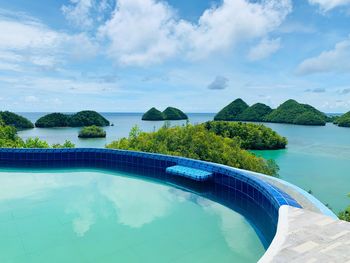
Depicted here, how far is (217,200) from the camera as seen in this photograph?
4961 mm

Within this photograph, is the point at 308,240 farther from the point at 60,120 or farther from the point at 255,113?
the point at 255,113

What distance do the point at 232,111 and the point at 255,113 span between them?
735 centimetres

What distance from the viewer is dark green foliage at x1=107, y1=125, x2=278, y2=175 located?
36.4 ft

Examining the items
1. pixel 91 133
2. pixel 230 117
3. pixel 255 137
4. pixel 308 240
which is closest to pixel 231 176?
pixel 308 240

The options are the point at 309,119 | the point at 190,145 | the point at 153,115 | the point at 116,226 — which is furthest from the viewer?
the point at 153,115

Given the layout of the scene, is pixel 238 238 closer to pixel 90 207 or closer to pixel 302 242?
pixel 302 242

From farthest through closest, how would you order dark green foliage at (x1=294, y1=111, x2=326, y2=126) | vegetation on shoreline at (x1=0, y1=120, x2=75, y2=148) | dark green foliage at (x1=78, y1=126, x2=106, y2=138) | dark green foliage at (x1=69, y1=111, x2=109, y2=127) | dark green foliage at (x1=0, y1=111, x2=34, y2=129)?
dark green foliage at (x1=294, y1=111, x2=326, y2=126)
dark green foliage at (x1=69, y1=111, x2=109, y2=127)
dark green foliage at (x1=0, y1=111, x2=34, y2=129)
dark green foliage at (x1=78, y1=126, x2=106, y2=138)
vegetation on shoreline at (x1=0, y1=120, x2=75, y2=148)

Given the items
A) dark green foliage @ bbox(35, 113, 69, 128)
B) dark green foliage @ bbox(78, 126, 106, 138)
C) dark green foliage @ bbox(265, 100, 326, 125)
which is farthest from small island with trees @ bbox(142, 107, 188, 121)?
dark green foliage @ bbox(78, 126, 106, 138)

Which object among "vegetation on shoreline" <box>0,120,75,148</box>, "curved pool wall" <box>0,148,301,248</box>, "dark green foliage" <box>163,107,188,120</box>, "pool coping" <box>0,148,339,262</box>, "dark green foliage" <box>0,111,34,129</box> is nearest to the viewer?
"pool coping" <box>0,148,339,262</box>

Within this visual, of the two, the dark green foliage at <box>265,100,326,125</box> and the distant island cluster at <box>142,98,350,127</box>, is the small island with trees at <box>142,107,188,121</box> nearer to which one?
the distant island cluster at <box>142,98,350,127</box>

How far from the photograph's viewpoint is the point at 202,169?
5906 millimetres

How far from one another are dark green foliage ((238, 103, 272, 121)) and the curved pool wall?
265 ft

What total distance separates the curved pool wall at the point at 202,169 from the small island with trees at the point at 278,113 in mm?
69742

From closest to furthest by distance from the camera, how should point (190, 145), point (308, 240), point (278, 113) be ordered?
point (308, 240), point (190, 145), point (278, 113)
